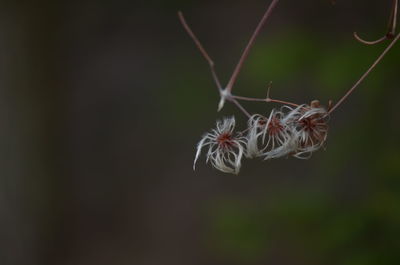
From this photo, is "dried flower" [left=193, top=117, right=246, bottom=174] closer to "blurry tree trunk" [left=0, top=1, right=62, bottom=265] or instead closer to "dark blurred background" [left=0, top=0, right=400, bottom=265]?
"dark blurred background" [left=0, top=0, right=400, bottom=265]

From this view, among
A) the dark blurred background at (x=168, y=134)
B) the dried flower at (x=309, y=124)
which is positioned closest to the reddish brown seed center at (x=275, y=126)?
the dried flower at (x=309, y=124)

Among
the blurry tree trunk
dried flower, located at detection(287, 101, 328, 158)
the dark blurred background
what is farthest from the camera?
the blurry tree trunk

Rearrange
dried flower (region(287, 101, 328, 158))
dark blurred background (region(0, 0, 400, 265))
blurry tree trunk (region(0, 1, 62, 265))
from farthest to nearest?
blurry tree trunk (region(0, 1, 62, 265))
dark blurred background (region(0, 0, 400, 265))
dried flower (region(287, 101, 328, 158))

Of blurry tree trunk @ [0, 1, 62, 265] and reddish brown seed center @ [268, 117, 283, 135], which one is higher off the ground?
reddish brown seed center @ [268, 117, 283, 135]

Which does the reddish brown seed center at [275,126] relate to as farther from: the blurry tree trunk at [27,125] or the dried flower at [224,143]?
the blurry tree trunk at [27,125]

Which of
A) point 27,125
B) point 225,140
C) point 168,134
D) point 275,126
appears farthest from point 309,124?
point 168,134

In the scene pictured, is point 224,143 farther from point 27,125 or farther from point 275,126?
point 27,125

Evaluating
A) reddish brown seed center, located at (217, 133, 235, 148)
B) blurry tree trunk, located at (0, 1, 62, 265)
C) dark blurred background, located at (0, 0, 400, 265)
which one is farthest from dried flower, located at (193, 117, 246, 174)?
blurry tree trunk, located at (0, 1, 62, 265)
